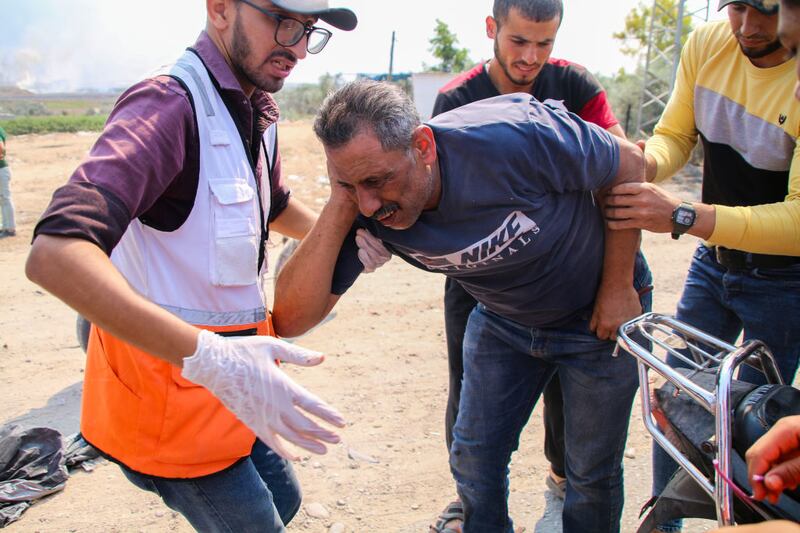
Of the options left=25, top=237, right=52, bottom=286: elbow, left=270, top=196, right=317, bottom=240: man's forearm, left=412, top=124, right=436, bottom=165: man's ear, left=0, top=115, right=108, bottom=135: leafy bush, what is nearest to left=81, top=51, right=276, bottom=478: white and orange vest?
left=25, top=237, right=52, bottom=286: elbow

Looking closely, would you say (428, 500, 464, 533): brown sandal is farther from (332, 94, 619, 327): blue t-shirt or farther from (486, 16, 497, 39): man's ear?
(486, 16, 497, 39): man's ear

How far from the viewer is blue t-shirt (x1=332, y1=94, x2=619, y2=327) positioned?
2215mm

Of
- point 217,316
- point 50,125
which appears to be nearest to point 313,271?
point 217,316

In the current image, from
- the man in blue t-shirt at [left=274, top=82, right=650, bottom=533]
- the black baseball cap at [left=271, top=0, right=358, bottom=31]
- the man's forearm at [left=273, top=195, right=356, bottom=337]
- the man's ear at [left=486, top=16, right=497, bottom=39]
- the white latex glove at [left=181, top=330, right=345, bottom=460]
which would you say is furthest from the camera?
the man's ear at [left=486, top=16, right=497, bottom=39]

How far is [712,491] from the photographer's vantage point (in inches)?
74.1

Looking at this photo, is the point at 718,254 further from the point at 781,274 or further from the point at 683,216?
the point at 683,216

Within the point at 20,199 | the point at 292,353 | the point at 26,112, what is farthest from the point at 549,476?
the point at 26,112

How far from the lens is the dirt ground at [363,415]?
3.36 m

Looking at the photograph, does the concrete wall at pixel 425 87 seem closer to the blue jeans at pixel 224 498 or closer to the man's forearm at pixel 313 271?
the man's forearm at pixel 313 271

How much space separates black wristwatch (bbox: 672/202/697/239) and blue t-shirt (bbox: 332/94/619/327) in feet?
0.88

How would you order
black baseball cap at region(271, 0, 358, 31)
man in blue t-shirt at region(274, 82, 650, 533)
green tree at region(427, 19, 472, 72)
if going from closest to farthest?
black baseball cap at region(271, 0, 358, 31)
man in blue t-shirt at region(274, 82, 650, 533)
green tree at region(427, 19, 472, 72)

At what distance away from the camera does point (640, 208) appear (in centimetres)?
238

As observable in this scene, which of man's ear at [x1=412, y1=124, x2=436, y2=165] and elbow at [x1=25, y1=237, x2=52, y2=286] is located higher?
man's ear at [x1=412, y1=124, x2=436, y2=165]

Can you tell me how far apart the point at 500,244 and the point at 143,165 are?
1122 mm
